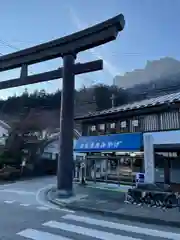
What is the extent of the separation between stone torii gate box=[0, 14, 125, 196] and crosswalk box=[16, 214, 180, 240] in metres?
4.57

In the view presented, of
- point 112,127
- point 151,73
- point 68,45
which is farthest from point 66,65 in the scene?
point 151,73

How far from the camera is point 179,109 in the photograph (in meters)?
13.6

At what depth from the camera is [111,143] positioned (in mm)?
15555

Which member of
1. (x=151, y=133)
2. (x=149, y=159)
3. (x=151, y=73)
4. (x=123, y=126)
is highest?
(x=151, y=73)

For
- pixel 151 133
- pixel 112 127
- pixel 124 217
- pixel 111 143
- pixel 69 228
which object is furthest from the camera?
pixel 112 127

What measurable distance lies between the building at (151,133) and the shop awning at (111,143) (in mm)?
77

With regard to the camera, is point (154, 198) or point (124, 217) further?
point (154, 198)

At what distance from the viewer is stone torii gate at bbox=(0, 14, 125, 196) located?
11.9 m

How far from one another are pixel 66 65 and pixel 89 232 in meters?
9.22

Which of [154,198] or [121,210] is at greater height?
[154,198]

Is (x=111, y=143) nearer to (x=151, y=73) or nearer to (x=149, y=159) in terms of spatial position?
(x=149, y=159)

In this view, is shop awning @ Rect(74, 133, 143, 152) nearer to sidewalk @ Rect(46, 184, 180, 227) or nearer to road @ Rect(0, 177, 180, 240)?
sidewalk @ Rect(46, 184, 180, 227)

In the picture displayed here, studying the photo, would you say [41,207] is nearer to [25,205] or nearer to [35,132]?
[25,205]

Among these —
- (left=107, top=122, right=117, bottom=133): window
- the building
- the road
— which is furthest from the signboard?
the road
